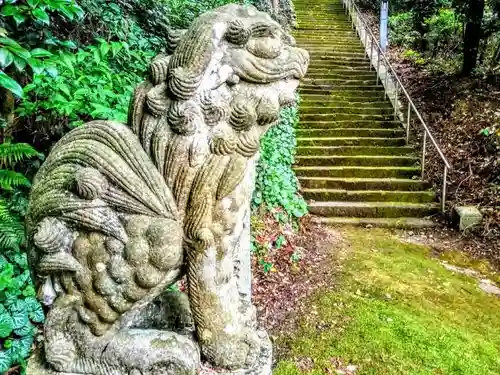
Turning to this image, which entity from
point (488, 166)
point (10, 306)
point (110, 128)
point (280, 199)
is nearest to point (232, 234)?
point (110, 128)

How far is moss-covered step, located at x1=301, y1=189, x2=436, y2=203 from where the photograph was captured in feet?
23.1

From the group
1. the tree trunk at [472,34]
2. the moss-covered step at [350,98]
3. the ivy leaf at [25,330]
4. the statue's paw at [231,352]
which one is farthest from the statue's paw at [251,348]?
the tree trunk at [472,34]

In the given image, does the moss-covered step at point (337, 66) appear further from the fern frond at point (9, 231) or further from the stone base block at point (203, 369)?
the stone base block at point (203, 369)

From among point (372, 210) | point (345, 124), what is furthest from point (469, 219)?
point (345, 124)

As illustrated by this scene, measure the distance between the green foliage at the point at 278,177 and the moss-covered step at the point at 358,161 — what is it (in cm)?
37

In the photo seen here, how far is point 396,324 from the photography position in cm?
384

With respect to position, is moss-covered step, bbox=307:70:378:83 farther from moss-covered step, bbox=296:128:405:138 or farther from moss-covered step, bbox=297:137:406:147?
moss-covered step, bbox=297:137:406:147

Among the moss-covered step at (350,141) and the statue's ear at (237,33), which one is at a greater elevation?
the statue's ear at (237,33)

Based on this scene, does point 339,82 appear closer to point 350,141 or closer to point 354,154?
point 350,141

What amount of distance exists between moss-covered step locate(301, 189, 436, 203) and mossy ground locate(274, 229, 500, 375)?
1788 millimetres

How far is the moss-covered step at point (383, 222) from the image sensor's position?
21.4 ft

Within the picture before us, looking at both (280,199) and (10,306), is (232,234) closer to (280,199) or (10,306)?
(10,306)

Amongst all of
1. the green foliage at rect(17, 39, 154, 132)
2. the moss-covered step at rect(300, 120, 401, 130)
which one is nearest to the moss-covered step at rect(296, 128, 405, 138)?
the moss-covered step at rect(300, 120, 401, 130)

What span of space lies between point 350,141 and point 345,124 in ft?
2.17
